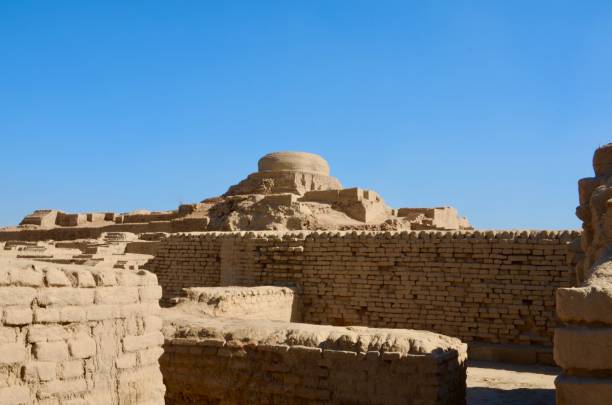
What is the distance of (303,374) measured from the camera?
530 centimetres

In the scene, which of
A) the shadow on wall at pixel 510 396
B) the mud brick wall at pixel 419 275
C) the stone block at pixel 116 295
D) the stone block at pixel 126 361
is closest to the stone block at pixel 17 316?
the stone block at pixel 116 295

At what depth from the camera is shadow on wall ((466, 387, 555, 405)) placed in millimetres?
6496

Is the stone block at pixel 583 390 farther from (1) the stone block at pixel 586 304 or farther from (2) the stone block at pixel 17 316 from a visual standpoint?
(2) the stone block at pixel 17 316

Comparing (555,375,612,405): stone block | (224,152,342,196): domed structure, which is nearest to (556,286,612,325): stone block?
(555,375,612,405): stone block

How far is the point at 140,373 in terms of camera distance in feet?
12.7

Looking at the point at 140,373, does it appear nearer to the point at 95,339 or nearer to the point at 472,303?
the point at 95,339

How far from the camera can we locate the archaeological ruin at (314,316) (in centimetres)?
318

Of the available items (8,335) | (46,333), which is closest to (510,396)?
(46,333)

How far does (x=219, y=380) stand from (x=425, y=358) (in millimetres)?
2176

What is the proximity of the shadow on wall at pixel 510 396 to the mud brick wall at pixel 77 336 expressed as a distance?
4235 millimetres

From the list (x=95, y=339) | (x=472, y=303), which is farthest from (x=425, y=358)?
(x=472, y=303)

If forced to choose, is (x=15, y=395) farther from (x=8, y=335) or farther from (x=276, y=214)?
(x=276, y=214)

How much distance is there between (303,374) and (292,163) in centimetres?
2520

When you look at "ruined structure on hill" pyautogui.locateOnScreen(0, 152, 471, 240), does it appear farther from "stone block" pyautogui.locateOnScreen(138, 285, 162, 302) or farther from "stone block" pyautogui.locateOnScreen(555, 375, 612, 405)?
"stone block" pyautogui.locateOnScreen(555, 375, 612, 405)
